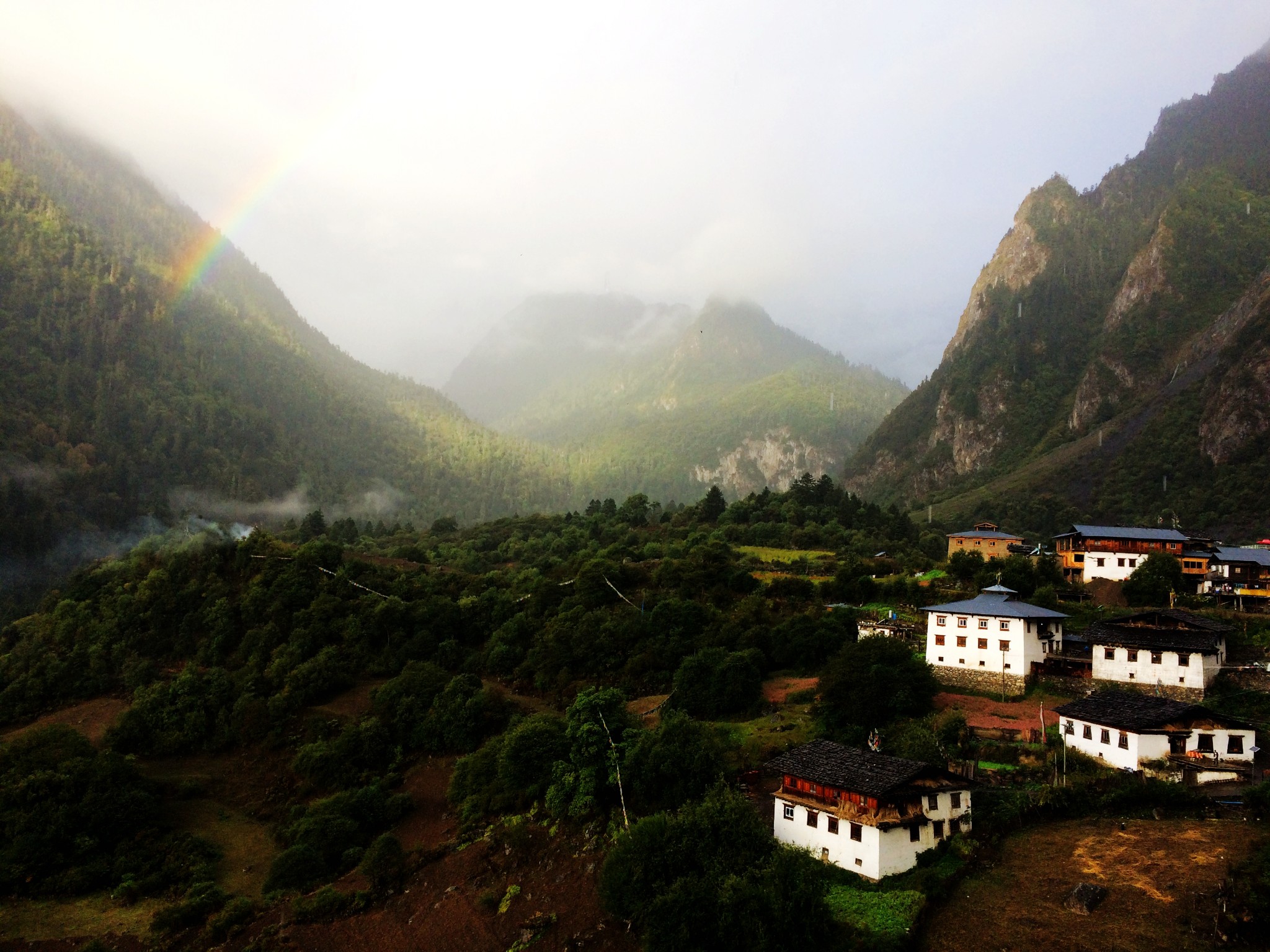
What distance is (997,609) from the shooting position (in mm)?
34844

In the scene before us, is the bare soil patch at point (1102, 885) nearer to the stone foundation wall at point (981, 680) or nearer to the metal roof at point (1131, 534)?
the stone foundation wall at point (981, 680)

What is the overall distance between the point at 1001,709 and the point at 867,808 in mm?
13291

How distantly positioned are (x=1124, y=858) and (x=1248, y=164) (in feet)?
635

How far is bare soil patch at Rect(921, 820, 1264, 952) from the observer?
17.0 metres

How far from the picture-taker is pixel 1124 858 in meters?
19.7

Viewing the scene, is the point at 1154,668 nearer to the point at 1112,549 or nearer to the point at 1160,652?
the point at 1160,652

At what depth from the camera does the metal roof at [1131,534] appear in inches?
1924

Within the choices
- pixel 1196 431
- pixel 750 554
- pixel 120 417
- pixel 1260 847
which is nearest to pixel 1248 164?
pixel 1196 431

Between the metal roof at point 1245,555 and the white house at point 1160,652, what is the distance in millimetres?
15791

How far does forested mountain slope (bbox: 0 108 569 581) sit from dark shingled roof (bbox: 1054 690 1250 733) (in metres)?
85.3

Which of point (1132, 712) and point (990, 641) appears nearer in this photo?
point (1132, 712)

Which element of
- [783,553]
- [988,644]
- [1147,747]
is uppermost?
[783,553]

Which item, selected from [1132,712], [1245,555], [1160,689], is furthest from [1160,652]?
[1245,555]

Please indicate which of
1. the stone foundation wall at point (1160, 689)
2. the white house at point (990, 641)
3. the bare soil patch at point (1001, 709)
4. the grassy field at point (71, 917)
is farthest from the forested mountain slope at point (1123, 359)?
the grassy field at point (71, 917)
